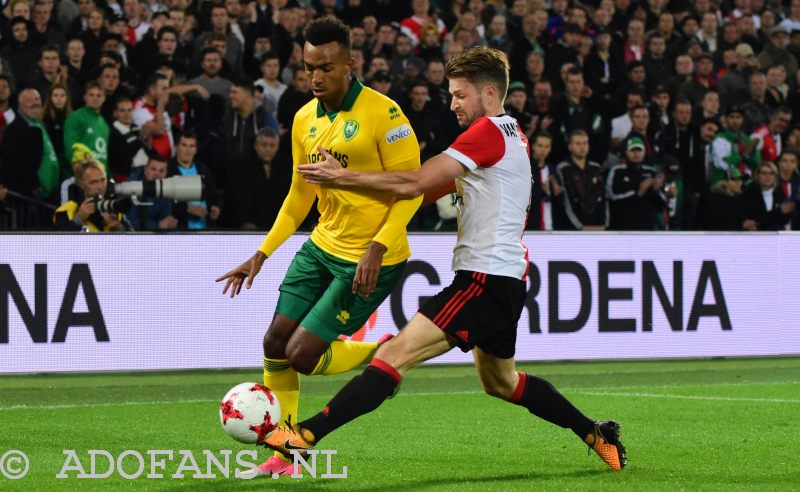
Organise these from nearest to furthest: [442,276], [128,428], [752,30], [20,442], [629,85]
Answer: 1. [20,442]
2. [128,428]
3. [442,276]
4. [629,85]
5. [752,30]

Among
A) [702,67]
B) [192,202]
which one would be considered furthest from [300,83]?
[702,67]

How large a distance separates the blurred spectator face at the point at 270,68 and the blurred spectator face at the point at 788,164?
6.30 metres

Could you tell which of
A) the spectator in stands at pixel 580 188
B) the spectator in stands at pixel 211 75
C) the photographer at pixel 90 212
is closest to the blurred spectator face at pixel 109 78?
the spectator in stands at pixel 211 75

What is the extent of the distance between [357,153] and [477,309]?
1046 millimetres

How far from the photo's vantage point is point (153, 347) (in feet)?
41.4

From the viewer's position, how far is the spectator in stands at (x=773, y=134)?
17812 mm

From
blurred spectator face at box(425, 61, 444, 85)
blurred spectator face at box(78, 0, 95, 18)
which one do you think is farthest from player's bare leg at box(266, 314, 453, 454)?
blurred spectator face at box(78, 0, 95, 18)

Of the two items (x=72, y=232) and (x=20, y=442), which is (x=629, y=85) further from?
(x=20, y=442)

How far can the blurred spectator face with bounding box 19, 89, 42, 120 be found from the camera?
522 inches

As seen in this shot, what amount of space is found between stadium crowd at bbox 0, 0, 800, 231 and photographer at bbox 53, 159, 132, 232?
0.06 feet

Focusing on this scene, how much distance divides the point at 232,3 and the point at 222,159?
2.79 metres

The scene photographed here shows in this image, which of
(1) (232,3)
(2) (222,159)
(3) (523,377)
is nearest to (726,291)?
(2) (222,159)

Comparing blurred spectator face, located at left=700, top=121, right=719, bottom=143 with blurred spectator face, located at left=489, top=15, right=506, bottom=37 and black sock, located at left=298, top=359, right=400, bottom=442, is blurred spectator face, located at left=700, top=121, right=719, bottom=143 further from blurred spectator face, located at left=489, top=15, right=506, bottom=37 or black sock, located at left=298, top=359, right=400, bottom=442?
black sock, located at left=298, top=359, right=400, bottom=442

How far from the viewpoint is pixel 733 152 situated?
55.7 feet
